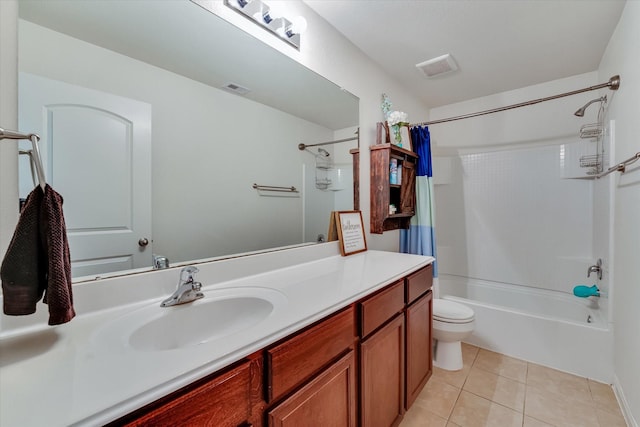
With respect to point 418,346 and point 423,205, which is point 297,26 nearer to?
point 423,205

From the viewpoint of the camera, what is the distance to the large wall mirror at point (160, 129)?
2.67ft

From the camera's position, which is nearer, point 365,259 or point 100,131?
point 100,131

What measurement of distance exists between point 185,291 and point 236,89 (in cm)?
92

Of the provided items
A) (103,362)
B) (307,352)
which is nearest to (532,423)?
(307,352)

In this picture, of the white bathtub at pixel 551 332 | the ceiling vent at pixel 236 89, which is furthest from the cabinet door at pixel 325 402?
the white bathtub at pixel 551 332

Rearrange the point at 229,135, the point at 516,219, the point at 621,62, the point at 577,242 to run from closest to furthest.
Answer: the point at 229,135, the point at 621,62, the point at 577,242, the point at 516,219

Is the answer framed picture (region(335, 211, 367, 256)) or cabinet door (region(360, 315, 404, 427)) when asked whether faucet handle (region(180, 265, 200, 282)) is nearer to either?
cabinet door (region(360, 315, 404, 427))

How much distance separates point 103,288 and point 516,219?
10.6 ft

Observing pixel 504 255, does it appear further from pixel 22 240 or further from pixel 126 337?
pixel 22 240

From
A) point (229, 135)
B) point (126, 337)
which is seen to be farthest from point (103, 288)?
point (229, 135)

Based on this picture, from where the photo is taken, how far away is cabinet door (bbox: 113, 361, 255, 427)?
0.51 meters

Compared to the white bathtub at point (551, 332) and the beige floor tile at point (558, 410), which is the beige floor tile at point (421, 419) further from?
the white bathtub at point (551, 332)

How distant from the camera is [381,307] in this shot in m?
1.20

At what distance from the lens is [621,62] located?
5.47 feet
